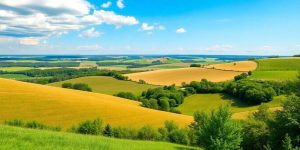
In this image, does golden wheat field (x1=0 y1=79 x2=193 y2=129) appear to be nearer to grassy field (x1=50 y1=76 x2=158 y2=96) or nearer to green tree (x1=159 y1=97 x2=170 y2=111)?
green tree (x1=159 y1=97 x2=170 y2=111)

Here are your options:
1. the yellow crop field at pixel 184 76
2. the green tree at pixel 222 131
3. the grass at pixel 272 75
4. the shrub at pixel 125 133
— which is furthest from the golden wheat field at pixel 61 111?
the yellow crop field at pixel 184 76

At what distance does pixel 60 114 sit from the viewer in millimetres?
58438

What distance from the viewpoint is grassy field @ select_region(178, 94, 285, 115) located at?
97.3m

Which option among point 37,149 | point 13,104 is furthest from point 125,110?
point 37,149

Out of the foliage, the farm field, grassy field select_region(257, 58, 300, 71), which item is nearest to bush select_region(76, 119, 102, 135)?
the foliage

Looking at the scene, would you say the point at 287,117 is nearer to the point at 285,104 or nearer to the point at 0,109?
the point at 285,104

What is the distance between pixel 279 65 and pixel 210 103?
7340cm

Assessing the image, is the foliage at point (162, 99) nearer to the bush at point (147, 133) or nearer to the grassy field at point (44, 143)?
the bush at point (147, 133)

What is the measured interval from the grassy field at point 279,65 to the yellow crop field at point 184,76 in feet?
54.4

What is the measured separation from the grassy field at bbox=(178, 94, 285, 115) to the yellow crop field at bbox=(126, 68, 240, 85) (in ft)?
93.1

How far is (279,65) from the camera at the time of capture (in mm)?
164500

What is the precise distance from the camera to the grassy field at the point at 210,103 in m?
97.3

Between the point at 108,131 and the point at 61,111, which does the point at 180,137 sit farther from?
the point at 61,111

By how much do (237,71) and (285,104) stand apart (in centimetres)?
12280
